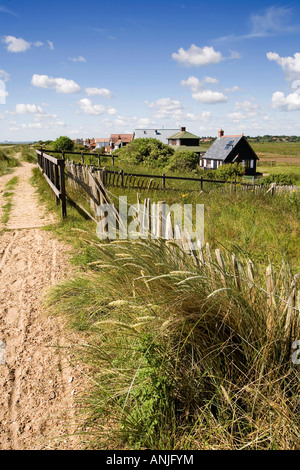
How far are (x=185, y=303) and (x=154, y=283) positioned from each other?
0.42 m

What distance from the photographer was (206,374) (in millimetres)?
2289

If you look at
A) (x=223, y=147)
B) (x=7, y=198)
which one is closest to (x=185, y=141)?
(x=223, y=147)

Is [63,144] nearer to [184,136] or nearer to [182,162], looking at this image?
[182,162]

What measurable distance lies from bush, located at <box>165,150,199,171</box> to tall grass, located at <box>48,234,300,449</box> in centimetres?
3394

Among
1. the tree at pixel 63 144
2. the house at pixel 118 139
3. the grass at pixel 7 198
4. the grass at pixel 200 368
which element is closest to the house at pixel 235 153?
the tree at pixel 63 144

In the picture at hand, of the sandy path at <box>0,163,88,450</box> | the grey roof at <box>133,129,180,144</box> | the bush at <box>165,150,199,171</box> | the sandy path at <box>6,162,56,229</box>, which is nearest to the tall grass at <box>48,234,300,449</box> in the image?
the sandy path at <box>0,163,88,450</box>

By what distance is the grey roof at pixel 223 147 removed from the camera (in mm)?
55250

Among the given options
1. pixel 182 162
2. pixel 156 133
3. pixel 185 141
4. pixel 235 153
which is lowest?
pixel 182 162

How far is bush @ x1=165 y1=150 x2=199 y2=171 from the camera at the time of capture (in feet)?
119

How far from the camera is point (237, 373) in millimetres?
2277

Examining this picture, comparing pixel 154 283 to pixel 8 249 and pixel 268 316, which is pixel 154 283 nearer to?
pixel 268 316

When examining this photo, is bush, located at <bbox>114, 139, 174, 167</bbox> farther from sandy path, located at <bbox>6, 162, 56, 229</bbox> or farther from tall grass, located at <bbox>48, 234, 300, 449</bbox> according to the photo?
tall grass, located at <bbox>48, 234, 300, 449</bbox>

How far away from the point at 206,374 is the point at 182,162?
36.6m
